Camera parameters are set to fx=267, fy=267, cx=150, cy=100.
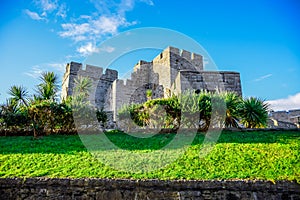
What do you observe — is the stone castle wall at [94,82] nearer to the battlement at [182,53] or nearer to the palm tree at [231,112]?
the battlement at [182,53]

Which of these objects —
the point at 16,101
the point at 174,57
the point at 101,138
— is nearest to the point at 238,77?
the point at 174,57

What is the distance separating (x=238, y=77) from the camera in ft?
44.8

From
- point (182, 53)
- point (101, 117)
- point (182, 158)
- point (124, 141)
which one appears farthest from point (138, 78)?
point (182, 158)

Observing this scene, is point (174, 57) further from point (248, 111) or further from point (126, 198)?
point (126, 198)

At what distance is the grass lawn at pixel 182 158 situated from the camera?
586cm

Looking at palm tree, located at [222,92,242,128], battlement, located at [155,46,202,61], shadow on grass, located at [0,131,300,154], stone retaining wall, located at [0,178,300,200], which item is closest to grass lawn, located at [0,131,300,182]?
shadow on grass, located at [0,131,300,154]

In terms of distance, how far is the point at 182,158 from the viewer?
675 cm

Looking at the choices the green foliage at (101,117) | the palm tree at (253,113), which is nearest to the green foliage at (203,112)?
the palm tree at (253,113)

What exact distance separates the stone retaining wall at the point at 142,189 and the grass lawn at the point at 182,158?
252 millimetres

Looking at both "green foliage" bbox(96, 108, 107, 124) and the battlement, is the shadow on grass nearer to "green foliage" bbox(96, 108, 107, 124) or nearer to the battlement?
"green foliage" bbox(96, 108, 107, 124)

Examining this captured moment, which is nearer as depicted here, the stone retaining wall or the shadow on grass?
the stone retaining wall

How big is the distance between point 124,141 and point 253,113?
15.5 ft

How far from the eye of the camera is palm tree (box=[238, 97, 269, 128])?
9508 mm

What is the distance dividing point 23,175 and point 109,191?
199cm
